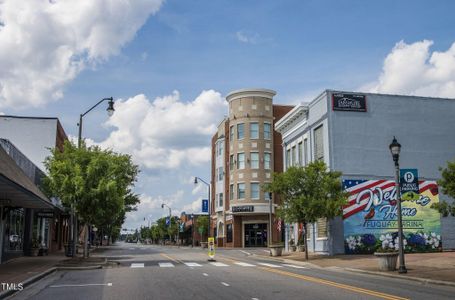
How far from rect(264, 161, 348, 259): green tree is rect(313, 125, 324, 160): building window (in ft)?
17.5

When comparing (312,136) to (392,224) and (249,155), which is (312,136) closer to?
(392,224)

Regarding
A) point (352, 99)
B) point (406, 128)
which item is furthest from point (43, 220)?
point (406, 128)

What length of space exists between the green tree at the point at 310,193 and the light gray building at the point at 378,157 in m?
3.39

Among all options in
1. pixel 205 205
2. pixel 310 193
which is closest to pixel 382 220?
pixel 310 193

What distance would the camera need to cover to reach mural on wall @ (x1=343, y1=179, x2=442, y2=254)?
34.6m

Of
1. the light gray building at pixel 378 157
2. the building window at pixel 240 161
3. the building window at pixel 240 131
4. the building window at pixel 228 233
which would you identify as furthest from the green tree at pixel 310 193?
the building window at pixel 228 233

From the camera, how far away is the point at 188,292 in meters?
13.7

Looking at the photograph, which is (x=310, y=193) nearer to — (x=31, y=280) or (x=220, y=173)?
(x=31, y=280)

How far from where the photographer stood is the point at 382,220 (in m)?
35.2

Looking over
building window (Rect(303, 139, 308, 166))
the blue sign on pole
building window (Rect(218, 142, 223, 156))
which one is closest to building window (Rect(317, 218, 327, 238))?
building window (Rect(303, 139, 308, 166))

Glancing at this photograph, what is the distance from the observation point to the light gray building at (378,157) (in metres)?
34.8

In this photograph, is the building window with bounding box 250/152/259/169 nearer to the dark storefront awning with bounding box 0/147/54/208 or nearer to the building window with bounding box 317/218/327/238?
the building window with bounding box 317/218/327/238

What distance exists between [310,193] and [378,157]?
7.65m

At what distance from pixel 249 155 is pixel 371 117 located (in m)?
28.0
